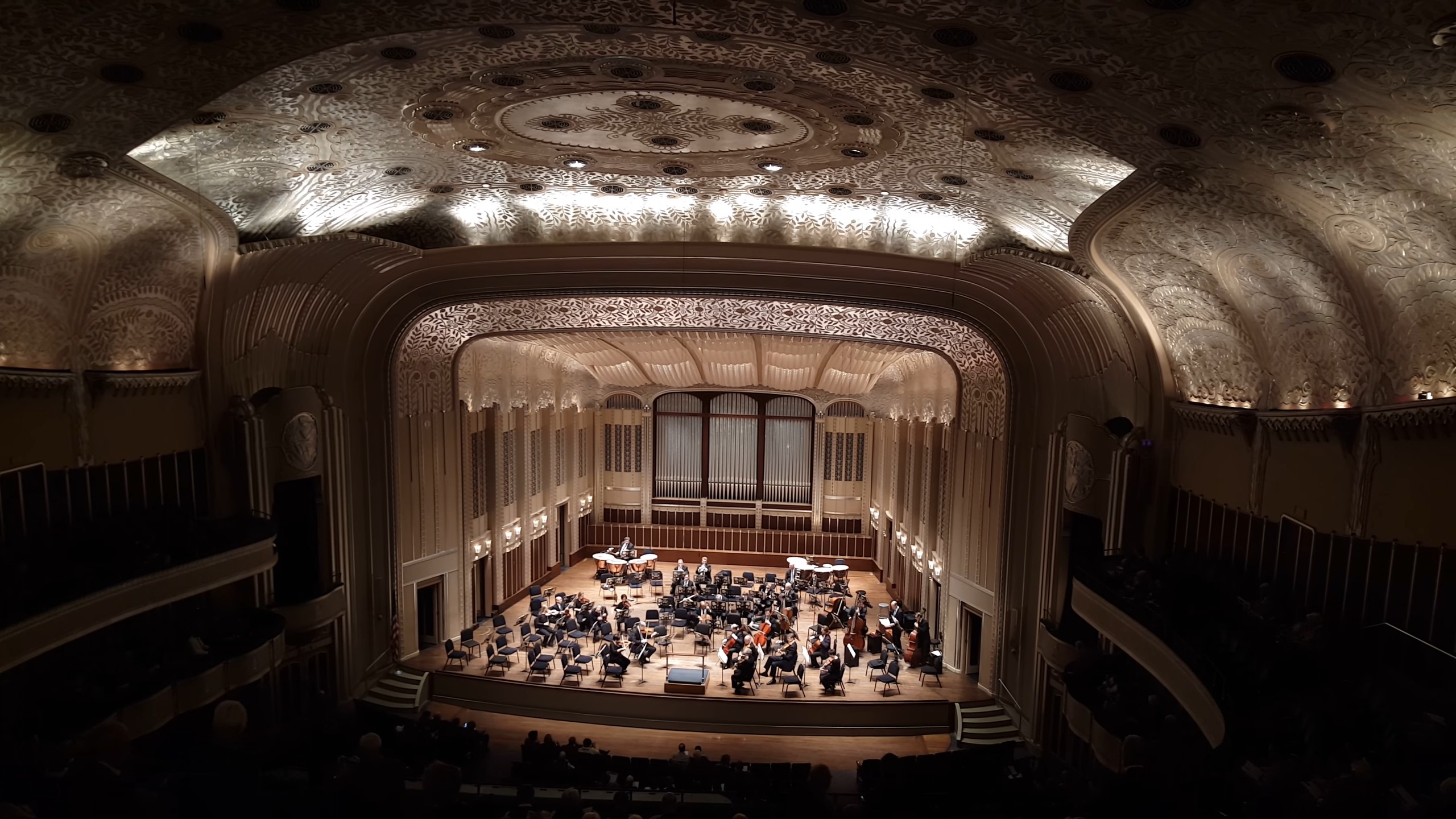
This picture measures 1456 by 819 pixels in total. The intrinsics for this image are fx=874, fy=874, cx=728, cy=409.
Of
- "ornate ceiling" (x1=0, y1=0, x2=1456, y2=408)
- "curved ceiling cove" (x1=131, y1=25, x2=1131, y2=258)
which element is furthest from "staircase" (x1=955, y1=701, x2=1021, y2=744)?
"curved ceiling cove" (x1=131, y1=25, x2=1131, y2=258)

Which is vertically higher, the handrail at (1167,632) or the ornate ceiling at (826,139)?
the ornate ceiling at (826,139)

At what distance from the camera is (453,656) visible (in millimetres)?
14367

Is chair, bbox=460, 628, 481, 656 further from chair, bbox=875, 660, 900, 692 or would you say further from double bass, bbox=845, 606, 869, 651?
chair, bbox=875, 660, 900, 692

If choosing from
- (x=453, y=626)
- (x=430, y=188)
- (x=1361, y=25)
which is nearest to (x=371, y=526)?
(x=453, y=626)

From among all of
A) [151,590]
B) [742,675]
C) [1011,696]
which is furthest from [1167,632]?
[151,590]

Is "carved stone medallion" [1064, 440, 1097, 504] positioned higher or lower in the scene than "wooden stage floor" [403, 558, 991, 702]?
higher

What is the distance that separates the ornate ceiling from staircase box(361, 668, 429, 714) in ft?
19.2

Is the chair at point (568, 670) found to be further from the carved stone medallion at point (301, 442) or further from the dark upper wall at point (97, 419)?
the dark upper wall at point (97, 419)

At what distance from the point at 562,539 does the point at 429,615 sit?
19.1ft

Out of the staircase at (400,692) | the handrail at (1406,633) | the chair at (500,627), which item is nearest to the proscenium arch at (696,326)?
the chair at (500,627)

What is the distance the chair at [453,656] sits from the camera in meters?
14.2

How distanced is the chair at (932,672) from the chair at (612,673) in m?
4.76

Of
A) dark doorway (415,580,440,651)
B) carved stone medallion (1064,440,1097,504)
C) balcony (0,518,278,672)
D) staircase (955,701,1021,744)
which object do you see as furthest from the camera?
dark doorway (415,580,440,651)

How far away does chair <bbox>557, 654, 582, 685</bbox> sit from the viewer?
13.7 m
